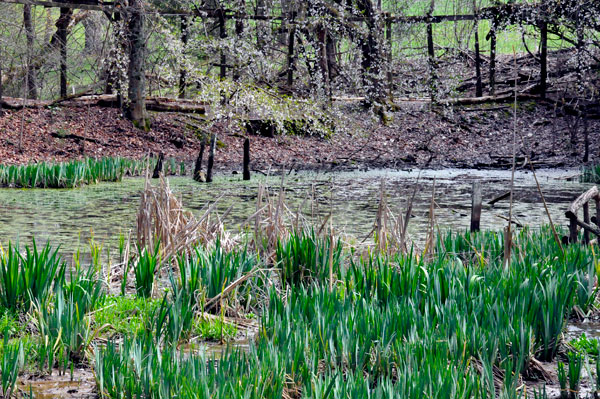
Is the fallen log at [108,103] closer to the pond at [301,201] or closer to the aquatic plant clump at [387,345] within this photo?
the pond at [301,201]

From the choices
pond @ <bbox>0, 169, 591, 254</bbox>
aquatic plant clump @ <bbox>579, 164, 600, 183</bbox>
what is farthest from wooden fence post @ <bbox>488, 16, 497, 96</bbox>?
aquatic plant clump @ <bbox>579, 164, 600, 183</bbox>

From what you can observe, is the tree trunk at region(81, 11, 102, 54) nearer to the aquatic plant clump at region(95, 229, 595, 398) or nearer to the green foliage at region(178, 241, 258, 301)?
the green foliage at region(178, 241, 258, 301)

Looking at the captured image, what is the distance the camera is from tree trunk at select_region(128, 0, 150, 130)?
18.0m

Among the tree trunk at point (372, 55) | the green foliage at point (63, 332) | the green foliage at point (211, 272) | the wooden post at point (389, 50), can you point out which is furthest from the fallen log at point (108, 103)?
the green foliage at point (63, 332)

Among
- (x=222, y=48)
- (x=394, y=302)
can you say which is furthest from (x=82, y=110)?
(x=394, y=302)

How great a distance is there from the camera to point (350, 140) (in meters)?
20.2

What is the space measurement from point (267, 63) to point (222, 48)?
1245 mm

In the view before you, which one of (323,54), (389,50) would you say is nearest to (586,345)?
(323,54)

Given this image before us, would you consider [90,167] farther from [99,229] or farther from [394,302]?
[394,302]

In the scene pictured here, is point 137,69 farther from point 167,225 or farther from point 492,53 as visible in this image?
point 167,225

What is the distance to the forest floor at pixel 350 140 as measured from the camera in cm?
1694

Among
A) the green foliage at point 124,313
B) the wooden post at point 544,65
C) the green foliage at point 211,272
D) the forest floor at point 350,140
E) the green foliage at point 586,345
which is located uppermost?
the wooden post at point 544,65

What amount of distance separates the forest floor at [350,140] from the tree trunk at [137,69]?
0.33 metres

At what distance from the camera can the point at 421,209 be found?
412 inches
